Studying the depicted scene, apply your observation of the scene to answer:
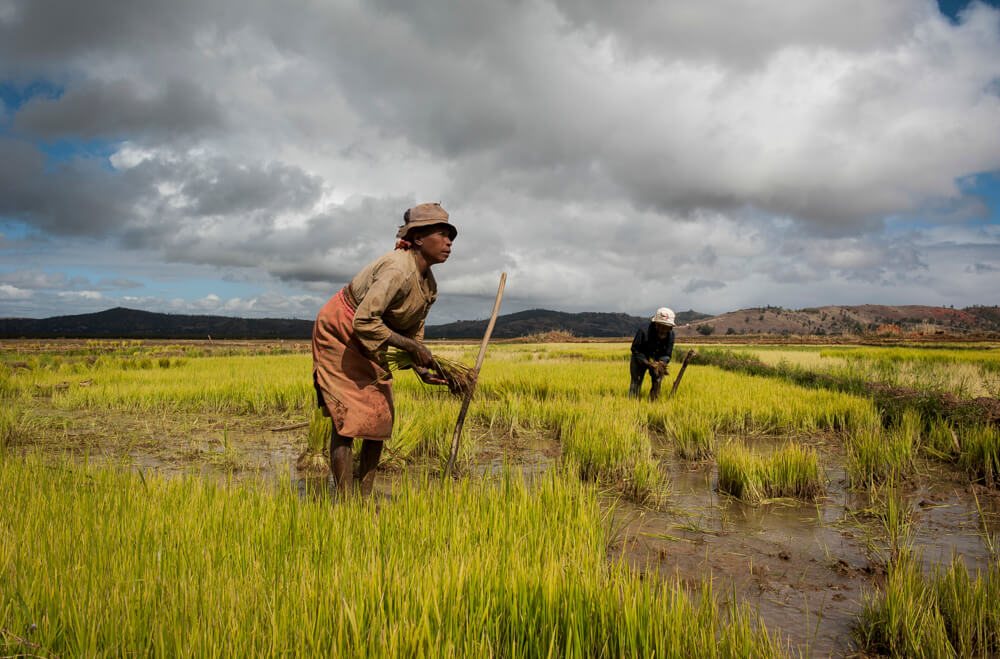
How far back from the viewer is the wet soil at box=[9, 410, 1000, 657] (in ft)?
6.52

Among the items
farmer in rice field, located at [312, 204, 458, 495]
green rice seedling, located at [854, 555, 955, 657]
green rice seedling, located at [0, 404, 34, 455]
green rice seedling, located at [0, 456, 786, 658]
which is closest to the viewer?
green rice seedling, located at [0, 456, 786, 658]

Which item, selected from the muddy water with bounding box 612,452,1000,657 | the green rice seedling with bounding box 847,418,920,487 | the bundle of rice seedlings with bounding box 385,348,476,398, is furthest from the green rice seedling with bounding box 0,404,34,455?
the green rice seedling with bounding box 847,418,920,487

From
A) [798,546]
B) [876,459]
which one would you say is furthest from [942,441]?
[798,546]

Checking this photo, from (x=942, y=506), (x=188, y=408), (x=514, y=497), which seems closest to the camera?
(x=514, y=497)

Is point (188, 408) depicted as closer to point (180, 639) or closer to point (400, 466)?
point (400, 466)

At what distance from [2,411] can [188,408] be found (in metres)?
1.74

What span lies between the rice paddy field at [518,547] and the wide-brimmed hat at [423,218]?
1.31 metres

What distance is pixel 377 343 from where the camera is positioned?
2500mm

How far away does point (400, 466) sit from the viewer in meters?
4.09

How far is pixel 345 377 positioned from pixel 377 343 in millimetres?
392

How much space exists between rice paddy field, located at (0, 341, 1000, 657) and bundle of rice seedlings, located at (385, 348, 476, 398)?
20.1 inches

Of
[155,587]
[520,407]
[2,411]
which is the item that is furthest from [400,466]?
[2,411]

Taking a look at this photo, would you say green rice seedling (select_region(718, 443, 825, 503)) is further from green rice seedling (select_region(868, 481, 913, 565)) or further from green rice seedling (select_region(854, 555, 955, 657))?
green rice seedling (select_region(854, 555, 955, 657))

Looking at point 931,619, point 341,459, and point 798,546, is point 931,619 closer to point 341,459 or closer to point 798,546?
point 798,546
